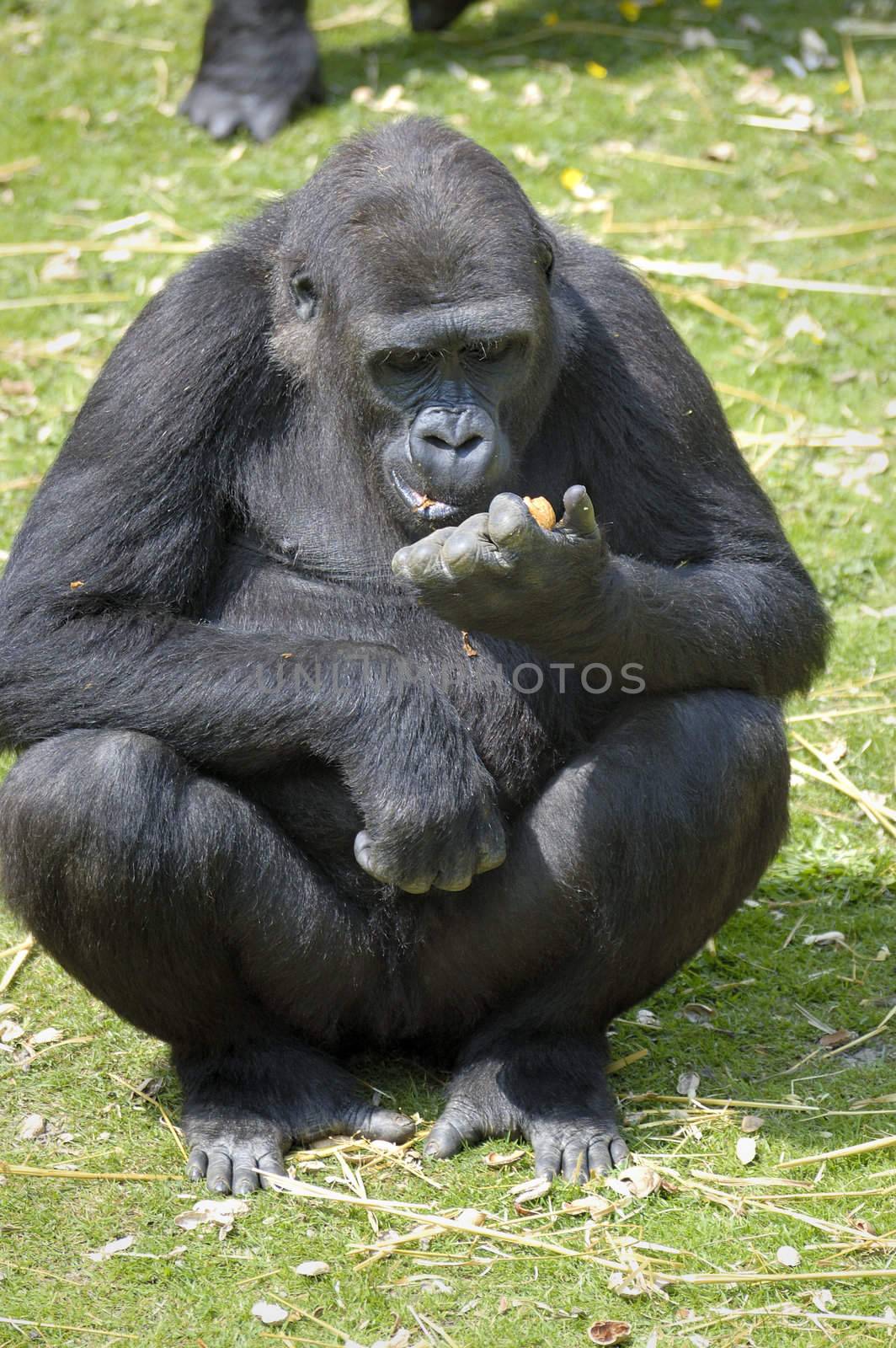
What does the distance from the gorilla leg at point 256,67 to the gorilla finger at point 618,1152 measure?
765cm

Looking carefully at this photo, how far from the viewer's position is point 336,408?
491 cm

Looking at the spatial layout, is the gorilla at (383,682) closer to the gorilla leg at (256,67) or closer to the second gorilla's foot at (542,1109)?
the second gorilla's foot at (542,1109)

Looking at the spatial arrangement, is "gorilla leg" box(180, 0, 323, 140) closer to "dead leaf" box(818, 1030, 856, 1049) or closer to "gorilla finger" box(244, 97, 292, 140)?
"gorilla finger" box(244, 97, 292, 140)

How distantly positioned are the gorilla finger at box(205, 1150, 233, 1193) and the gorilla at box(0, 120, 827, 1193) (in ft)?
0.04

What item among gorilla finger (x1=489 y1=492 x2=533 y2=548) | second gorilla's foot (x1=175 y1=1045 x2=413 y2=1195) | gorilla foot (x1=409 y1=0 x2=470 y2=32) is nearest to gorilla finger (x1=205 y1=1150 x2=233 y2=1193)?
second gorilla's foot (x1=175 y1=1045 x2=413 y2=1195)

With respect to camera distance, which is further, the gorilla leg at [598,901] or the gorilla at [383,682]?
the gorilla leg at [598,901]

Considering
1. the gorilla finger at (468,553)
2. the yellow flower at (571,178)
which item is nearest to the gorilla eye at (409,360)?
the gorilla finger at (468,553)

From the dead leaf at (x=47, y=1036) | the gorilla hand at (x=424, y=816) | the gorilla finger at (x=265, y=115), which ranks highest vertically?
the gorilla hand at (x=424, y=816)

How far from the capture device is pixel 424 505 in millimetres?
4531

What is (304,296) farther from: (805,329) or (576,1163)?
(805,329)

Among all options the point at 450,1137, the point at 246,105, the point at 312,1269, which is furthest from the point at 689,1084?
the point at 246,105

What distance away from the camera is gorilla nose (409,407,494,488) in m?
4.42

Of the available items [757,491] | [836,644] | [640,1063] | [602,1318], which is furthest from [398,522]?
[836,644]

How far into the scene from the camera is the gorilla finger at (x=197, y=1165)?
459 cm
